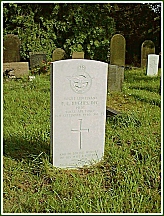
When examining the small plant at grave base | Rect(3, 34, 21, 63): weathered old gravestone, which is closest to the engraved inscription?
the small plant at grave base

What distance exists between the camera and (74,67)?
11.5ft

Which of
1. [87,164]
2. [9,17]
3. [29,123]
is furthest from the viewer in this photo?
[9,17]

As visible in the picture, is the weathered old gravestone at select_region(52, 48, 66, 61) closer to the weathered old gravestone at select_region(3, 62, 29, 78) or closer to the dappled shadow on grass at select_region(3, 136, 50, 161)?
the weathered old gravestone at select_region(3, 62, 29, 78)

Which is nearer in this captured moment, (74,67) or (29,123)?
(74,67)

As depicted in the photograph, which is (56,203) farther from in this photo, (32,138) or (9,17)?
(9,17)

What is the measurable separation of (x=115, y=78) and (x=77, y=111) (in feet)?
14.5

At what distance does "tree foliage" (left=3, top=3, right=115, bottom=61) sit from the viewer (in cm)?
1338

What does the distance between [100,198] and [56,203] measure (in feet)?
1.31

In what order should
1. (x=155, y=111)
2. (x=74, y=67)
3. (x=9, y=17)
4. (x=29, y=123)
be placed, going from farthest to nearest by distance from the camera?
(x=9, y=17), (x=155, y=111), (x=29, y=123), (x=74, y=67)

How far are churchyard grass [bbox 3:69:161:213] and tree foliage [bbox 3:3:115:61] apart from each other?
828cm

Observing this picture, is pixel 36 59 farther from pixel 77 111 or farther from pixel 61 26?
pixel 77 111

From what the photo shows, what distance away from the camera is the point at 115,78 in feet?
26.1

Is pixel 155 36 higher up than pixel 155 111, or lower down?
higher up

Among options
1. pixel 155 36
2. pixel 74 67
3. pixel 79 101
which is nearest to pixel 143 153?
pixel 79 101
